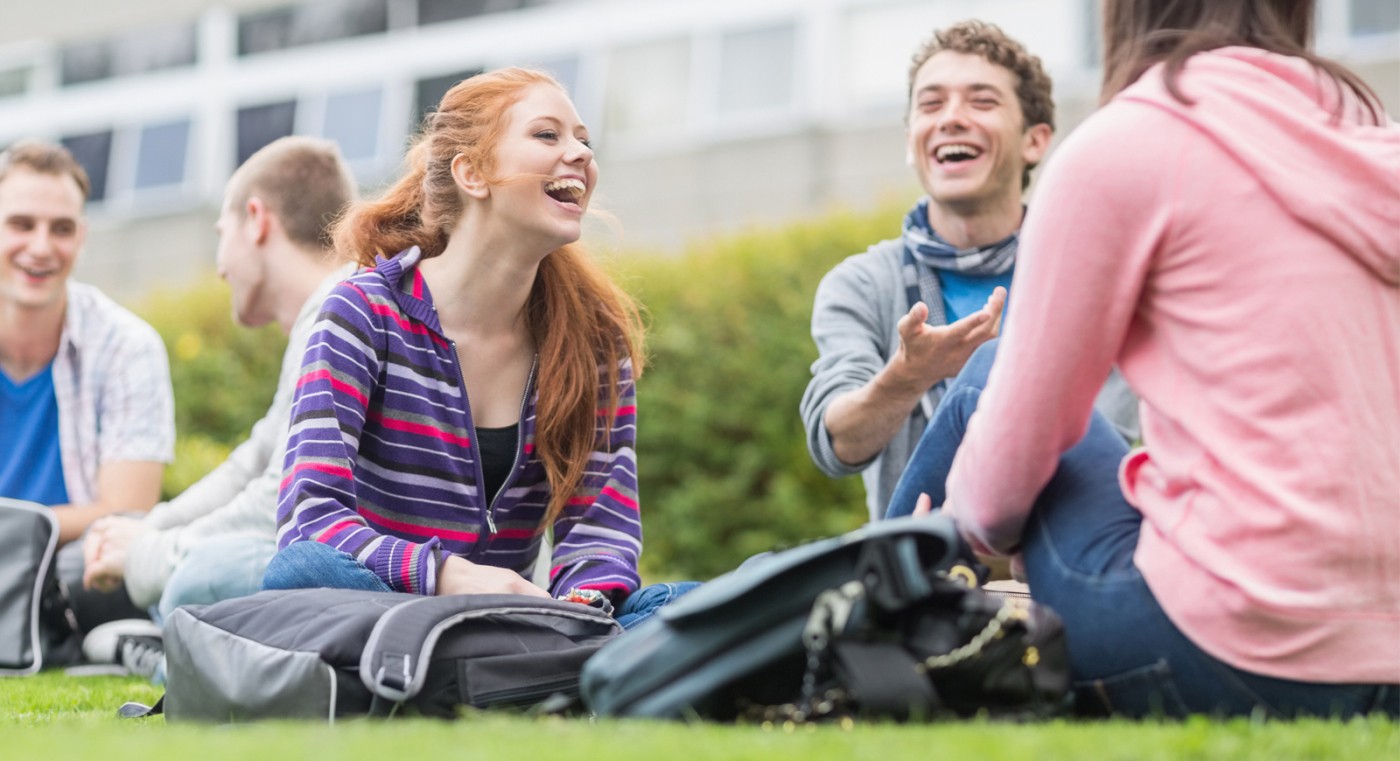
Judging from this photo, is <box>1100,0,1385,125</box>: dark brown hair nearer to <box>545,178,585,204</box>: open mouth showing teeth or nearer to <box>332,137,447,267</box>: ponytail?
<box>545,178,585,204</box>: open mouth showing teeth

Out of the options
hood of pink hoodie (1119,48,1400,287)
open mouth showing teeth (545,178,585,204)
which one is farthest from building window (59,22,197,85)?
hood of pink hoodie (1119,48,1400,287)

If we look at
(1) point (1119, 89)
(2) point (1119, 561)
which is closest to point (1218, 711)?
(2) point (1119, 561)

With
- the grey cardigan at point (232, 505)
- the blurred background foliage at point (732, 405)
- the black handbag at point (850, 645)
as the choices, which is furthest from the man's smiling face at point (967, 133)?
the blurred background foliage at point (732, 405)

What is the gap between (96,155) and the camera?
20562mm

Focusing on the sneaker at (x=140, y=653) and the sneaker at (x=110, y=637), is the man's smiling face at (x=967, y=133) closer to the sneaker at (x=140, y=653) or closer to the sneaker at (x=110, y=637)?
the sneaker at (x=140, y=653)

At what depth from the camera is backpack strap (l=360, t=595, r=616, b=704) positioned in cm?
281

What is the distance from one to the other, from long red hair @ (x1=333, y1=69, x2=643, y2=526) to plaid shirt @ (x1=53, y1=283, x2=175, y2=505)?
2.31 meters

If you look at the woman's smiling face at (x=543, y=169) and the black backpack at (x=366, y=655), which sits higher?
the woman's smiling face at (x=543, y=169)

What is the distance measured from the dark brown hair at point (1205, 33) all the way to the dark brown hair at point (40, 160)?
4.65m

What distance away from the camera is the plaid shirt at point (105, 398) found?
599 centimetres

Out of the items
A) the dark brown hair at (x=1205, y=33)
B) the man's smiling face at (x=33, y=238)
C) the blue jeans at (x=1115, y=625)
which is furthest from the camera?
the man's smiling face at (x=33, y=238)

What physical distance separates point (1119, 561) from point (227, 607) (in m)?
1.78

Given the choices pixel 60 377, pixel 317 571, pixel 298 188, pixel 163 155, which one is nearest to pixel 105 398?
pixel 60 377

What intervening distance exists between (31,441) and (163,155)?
14868 millimetres
